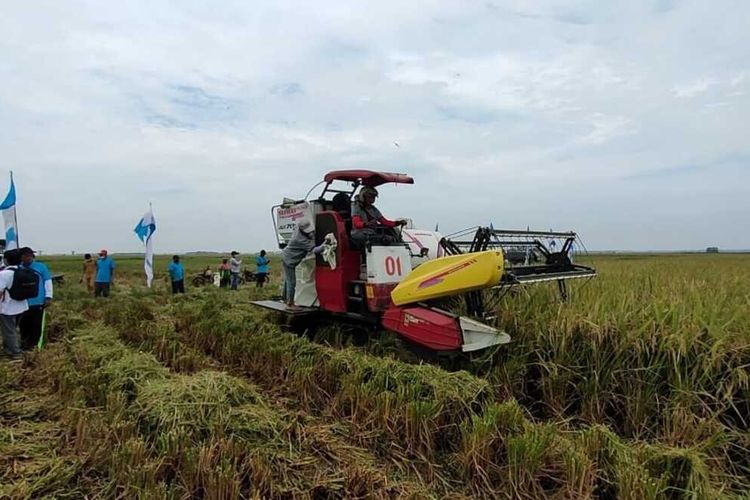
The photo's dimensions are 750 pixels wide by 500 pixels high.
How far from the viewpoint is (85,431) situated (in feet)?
11.8

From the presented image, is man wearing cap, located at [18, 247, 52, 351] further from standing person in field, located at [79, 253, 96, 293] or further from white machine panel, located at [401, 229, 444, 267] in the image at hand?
standing person in field, located at [79, 253, 96, 293]

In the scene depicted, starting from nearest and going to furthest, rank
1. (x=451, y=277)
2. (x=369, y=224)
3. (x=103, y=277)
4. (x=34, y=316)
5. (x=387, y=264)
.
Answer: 1. (x=451, y=277)
2. (x=387, y=264)
3. (x=369, y=224)
4. (x=34, y=316)
5. (x=103, y=277)

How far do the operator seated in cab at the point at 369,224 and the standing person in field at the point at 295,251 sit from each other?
2.63 ft

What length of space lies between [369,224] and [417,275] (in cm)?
137

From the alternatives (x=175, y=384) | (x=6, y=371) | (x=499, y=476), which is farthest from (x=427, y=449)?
(x=6, y=371)

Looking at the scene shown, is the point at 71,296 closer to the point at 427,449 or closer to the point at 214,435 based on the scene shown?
the point at 214,435

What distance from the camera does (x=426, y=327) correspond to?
17.2ft

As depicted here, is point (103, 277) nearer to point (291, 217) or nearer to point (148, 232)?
point (148, 232)

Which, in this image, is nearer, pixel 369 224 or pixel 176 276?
pixel 369 224

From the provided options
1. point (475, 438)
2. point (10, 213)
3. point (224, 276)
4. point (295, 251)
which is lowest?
point (475, 438)

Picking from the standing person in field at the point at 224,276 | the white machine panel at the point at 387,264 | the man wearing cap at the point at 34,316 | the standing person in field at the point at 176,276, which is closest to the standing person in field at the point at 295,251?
the white machine panel at the point at 387,264

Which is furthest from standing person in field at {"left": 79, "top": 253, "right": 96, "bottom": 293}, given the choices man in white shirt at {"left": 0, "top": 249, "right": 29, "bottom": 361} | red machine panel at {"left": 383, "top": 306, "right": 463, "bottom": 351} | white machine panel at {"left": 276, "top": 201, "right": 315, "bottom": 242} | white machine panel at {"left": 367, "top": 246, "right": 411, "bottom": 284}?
red machine panel at {"left": 383, "top": 306, "right": 463, "bottom": 351}

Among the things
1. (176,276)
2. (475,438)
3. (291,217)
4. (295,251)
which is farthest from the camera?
(176,276)

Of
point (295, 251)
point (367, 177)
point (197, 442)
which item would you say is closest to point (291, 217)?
point (295, 251)
